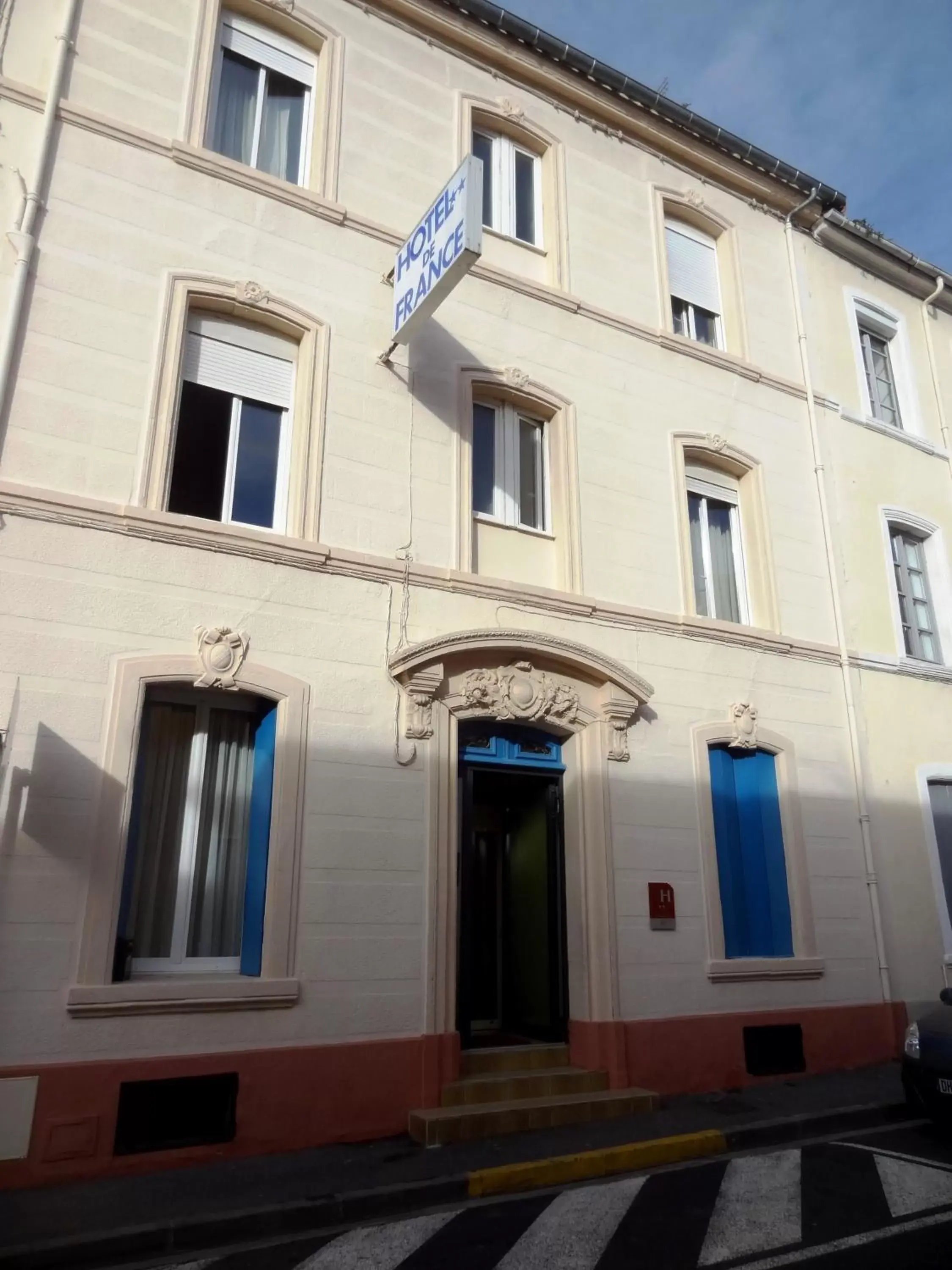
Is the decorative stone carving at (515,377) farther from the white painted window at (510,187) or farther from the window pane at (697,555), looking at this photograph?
the window pane at (697,555)

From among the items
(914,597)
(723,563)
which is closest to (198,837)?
(723,563)

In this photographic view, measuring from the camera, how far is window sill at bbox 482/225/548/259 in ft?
33.1

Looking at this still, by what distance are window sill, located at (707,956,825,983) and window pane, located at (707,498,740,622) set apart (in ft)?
12.1

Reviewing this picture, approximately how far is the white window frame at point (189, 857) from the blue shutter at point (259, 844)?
20 centimetres

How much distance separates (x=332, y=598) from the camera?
25.9 feet

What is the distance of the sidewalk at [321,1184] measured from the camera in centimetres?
502

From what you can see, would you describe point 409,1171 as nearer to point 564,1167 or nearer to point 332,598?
point 564,1167

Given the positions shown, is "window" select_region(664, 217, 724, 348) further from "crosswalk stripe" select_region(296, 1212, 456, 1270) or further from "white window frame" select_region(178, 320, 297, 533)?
"crosswalk stripe" select_region(296, 1212, 456, 1270)

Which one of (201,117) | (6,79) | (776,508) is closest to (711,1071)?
(776,508)

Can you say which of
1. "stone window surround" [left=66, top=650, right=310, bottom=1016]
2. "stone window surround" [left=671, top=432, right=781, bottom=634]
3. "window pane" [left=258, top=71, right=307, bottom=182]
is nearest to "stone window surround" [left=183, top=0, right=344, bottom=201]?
"window pane" [left=258, top=71, right=307, bottom=182]

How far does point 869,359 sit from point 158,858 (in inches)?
474

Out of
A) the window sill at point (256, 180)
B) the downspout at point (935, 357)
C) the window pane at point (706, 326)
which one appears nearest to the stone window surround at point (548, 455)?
the window sill at point (256, 180)

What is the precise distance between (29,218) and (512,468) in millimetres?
4822

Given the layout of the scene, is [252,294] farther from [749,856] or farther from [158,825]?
[749,856]
